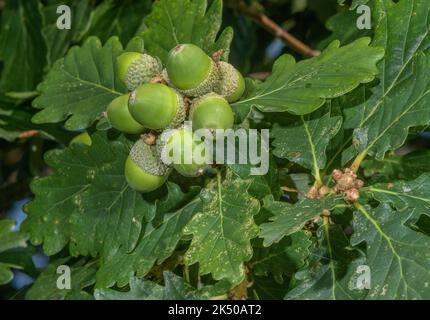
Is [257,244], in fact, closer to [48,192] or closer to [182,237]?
[182,237]

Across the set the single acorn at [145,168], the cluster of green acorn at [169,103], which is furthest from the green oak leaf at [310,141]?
the single acorn at [145,168]

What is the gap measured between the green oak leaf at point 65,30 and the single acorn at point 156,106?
3.68ft

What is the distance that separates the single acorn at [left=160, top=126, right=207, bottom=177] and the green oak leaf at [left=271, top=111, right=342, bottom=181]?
0.80 feet

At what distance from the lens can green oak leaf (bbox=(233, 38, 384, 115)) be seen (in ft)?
6.10

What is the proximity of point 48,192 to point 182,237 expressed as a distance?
43 centimetres

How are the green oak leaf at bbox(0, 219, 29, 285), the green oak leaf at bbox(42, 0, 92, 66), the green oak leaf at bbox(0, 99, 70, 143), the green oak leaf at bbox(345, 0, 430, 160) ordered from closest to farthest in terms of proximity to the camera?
the green oak leaf at bbox(345, 0, 430, 160), the green oak leaf at bbox(0, 219, 29, 285), the green oak leaf at bbox(0, 99, 70, 143), the green oak leaf at bbox(42, 0, 92, 66)

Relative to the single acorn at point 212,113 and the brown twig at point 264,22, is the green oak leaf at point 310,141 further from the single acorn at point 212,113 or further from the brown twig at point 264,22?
the brown twig at point 264,22

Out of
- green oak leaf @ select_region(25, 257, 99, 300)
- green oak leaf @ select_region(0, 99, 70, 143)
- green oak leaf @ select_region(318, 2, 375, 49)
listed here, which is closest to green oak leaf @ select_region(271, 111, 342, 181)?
green oak leaf @ select_region(318, 2, 375, 49)

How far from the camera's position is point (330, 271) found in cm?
186

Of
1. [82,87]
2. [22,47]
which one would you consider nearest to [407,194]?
[82,87]

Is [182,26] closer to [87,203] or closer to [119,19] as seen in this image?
[87,203]

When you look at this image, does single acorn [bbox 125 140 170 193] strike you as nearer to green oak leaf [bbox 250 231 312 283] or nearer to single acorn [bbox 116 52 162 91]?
single acorn [bbox 116 52 162 91]

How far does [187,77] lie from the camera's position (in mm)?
1817

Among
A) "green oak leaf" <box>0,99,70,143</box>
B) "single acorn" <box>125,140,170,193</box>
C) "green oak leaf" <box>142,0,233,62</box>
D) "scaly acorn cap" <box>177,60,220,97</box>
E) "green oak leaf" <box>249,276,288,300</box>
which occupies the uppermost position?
"green oak leaf" <box>142,0,233,62</box>
